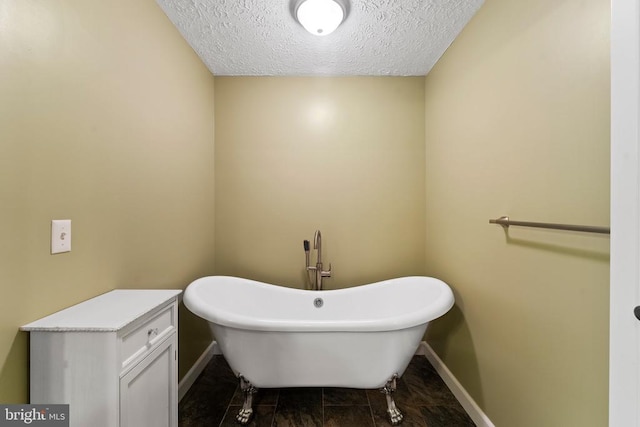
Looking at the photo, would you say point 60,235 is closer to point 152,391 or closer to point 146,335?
point 146,335

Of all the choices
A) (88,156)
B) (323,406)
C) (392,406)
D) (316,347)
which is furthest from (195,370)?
(88,156)

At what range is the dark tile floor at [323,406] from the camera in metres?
1.43

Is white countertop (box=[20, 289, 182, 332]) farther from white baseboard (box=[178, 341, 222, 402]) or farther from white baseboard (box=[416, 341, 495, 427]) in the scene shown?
white baseboard (box=[416, 341, 495, 427])

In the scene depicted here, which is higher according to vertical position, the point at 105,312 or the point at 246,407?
the point at 105,312

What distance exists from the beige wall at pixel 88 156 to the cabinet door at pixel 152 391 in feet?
0.97

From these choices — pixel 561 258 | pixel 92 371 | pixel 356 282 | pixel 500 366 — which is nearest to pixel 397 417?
pixel 500 366

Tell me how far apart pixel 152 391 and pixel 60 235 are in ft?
2.12

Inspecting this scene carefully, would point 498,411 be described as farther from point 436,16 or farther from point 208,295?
point 436,16

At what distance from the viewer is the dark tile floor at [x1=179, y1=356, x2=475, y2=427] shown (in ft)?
4.71

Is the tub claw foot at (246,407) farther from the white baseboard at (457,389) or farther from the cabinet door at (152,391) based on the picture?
the white baseboard at (457,389)

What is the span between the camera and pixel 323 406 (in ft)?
5.04

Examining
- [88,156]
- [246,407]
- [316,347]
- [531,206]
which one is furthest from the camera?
[246,407]

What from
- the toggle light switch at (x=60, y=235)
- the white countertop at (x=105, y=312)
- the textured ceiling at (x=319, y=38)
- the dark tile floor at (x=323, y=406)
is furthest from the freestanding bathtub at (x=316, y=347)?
the textured ceiling at (x=319, y=38)

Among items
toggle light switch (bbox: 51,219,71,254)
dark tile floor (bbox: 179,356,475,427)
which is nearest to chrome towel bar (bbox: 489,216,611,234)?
dark tile floor (bbox: 179,356,475,427)
